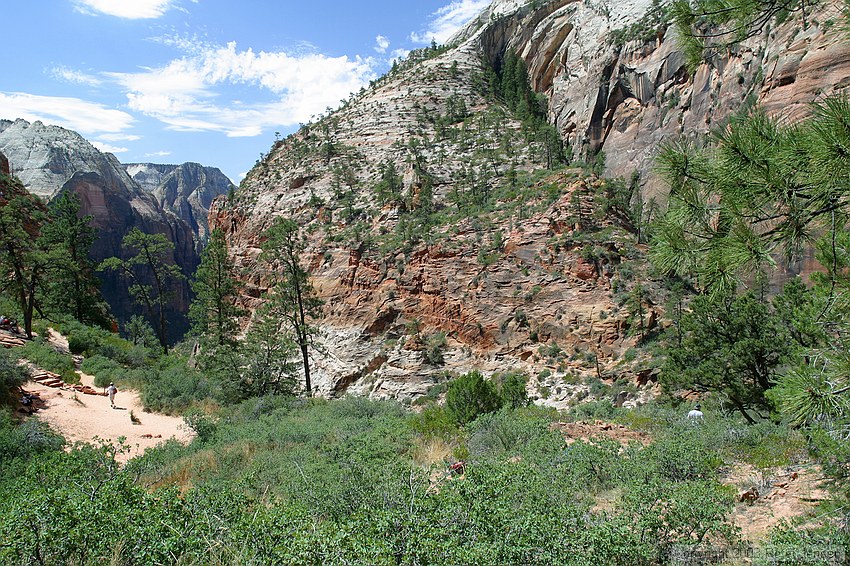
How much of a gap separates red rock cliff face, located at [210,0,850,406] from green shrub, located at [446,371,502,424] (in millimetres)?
8568

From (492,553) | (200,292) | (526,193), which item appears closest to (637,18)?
(526,193)

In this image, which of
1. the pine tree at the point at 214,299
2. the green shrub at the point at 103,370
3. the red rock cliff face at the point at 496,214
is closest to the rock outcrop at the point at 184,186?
the red rock cliff face at the point at 496,214

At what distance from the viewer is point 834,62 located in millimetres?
18016

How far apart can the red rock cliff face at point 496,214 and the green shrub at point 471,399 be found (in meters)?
8.57

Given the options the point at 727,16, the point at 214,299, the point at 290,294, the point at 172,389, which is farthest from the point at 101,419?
the point at 727,16

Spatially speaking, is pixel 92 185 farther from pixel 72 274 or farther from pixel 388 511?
pixel 388 511

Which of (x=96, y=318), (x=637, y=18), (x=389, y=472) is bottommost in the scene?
(x=96, y=318)

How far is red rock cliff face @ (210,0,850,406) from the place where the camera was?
20.8m

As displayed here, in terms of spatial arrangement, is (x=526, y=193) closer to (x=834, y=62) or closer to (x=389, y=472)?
(x=834, y=62)

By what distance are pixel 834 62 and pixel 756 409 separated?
51.9ft

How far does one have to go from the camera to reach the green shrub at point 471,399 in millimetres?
10727

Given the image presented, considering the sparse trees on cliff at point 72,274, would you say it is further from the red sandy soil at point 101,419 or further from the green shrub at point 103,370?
the red sandy soil at point 101,419

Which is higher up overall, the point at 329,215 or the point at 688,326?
the point at 329,215

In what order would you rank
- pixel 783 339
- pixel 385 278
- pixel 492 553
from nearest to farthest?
pixel 492 553, pixel 783 339, pixel 385 278
